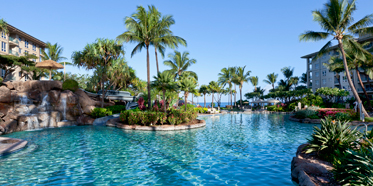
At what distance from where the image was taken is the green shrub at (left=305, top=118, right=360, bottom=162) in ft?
23.5

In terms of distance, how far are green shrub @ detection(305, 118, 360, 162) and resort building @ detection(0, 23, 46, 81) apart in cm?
4903

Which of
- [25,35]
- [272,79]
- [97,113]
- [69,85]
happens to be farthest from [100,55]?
[272,79]

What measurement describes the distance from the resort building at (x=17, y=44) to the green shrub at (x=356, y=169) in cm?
4990

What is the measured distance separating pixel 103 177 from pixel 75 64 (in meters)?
33.2

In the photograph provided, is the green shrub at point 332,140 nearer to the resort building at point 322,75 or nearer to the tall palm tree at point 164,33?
the tall palm tree at point 164,33

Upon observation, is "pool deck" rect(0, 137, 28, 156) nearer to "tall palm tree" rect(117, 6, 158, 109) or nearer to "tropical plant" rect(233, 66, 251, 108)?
"tall palm tree" rect(117, 6, 158, 109)

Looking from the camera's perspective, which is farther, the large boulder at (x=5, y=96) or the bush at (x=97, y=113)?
the bush at (x=97, y=113)

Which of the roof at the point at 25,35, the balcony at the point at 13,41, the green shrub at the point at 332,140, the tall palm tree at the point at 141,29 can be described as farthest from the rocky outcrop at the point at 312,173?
the balcony at the point at 13,41

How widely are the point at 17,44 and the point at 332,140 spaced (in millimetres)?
60683

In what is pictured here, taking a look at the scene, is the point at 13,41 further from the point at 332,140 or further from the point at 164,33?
the point at 332,140

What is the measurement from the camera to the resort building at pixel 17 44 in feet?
142

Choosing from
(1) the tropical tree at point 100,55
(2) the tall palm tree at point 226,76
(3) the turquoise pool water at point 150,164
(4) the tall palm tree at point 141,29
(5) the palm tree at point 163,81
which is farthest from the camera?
(2) the tall palm tree at point 226,76

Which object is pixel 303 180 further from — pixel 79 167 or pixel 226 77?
pixel 226 77

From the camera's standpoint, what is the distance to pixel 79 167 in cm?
784
